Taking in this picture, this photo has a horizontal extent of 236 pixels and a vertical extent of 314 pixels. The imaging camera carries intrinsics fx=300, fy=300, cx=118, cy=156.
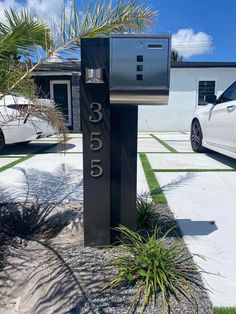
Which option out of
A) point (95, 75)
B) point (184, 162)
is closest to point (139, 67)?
point (95, 75)

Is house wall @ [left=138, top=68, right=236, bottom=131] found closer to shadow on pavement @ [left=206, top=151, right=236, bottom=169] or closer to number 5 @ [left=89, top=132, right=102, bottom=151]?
shadow on pavement @ [left=206, top=151, right=236, bottom=169]

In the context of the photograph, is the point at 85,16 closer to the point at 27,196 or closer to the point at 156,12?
the point at 156,12

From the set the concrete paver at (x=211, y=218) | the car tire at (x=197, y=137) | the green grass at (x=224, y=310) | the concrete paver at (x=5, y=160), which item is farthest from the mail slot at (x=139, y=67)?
the car tire at (x=197, y=137)

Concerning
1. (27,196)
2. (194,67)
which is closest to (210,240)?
(27,196)

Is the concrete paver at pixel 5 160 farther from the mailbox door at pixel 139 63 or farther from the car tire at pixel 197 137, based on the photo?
the mailbox door at pixel 139 63

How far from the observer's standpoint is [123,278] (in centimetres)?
205

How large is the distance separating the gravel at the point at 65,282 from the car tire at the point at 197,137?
4.40m

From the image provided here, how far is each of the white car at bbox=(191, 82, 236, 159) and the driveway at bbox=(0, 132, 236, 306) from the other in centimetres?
39

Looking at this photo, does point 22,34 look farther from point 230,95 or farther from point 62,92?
point 62,92

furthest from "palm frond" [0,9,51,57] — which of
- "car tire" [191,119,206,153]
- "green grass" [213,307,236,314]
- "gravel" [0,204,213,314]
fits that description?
"car tire" [191,119,206,153]

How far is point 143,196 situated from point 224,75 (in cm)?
1110

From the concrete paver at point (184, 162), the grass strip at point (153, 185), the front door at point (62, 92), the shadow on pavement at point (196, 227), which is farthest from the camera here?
the front door at point (62, 92)

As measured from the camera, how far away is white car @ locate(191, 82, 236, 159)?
5.19 metres

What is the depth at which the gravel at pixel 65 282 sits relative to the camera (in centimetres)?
189
